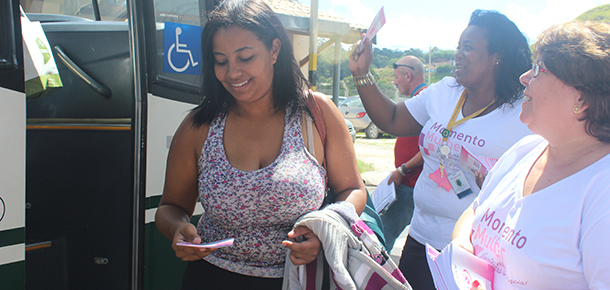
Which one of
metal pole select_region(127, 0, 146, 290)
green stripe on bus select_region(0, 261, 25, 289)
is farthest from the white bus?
green stripe on bus select_region(0, 261, 25, 289)

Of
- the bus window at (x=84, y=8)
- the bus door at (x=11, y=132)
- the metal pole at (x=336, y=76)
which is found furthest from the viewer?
the metal pole at (x=336, y=76)

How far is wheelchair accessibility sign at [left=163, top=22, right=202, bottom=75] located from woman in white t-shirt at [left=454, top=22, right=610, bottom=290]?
1.66m

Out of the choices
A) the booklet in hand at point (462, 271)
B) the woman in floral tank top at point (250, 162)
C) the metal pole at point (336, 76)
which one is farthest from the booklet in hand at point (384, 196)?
the metal pole at point (336, 76)

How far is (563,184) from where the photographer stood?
3.65ft

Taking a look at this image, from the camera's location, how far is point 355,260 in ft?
4.60

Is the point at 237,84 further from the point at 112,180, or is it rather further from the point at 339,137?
the point at 112,180

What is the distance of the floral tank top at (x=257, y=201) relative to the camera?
1.52 m

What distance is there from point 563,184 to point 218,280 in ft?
3.87

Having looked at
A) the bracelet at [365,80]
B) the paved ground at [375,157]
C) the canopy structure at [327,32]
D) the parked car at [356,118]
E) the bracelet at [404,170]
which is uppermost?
the canopy structure at [327,32]

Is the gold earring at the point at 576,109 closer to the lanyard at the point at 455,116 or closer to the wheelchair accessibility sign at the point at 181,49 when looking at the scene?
the lanyard at the point at 455,116

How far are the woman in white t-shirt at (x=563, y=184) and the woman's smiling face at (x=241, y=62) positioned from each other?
36.9 inches

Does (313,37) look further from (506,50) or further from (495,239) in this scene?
(495,239)

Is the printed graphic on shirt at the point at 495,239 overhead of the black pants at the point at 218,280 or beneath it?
overhead

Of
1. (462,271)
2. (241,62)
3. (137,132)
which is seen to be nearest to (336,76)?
(137,132)
